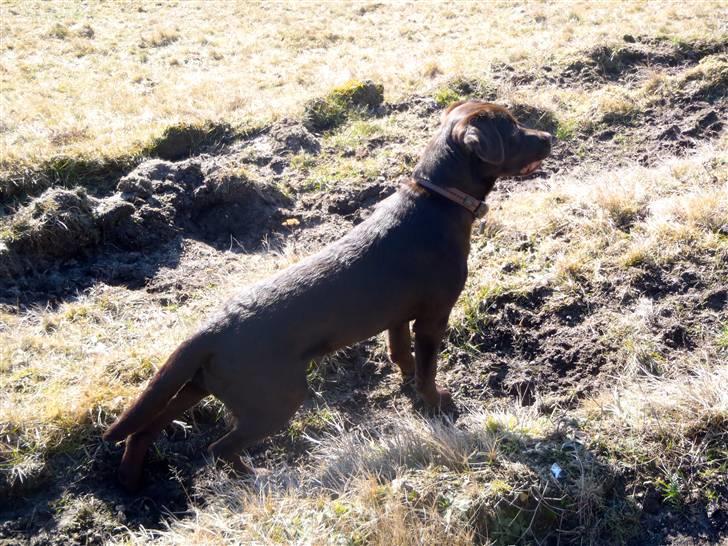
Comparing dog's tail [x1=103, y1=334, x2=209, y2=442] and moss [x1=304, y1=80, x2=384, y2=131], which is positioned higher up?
moss [x1=304, y1=80, x2=384, y2=131]

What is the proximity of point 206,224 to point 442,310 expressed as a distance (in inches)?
118

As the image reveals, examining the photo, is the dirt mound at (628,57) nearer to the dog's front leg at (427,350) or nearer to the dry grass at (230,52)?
the dry grass at (230,52)

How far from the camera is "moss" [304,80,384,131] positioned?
7.16 meters

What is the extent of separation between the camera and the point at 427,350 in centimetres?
374

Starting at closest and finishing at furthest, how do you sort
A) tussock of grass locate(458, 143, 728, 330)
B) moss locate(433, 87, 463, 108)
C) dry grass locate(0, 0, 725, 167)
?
tussock of grass locate(458, 143, 728, 330) < moss locate(433, 87, 463, 108) < dry grass locate(0, 0, 725, 167)

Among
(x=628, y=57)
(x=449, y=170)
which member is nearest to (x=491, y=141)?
(x=449, y=170)

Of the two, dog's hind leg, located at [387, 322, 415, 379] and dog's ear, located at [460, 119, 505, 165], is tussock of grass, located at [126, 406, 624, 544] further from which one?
dog's ear, located at [460, 119, 505, 165]

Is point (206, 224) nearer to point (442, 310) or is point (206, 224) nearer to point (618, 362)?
point (442, 310)

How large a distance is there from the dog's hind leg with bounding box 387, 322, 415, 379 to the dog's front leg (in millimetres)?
190

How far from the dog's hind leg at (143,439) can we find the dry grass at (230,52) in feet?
11.6

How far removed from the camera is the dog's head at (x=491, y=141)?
3.59 metres

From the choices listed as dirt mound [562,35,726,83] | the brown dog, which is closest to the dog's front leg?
the brown dog

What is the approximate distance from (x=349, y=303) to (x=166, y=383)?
1.03m

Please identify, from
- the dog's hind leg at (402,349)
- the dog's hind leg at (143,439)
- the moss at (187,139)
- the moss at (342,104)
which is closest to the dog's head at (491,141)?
the dog's hind leg at (402,349)
